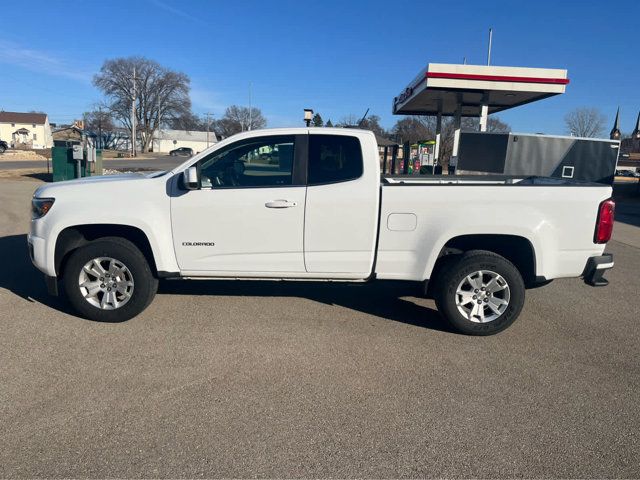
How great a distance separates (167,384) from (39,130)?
115 meters

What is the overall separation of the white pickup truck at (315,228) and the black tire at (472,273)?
0.04ft

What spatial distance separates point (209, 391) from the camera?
3617mm

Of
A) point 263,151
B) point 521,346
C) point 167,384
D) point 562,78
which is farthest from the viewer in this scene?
point 562,78

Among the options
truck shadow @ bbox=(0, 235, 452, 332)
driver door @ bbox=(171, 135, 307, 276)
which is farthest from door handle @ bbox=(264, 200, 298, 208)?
truck shadow @ bbox=(0, 235, 452, 332)

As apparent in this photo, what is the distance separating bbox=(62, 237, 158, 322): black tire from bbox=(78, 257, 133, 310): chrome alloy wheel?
0.12 feet

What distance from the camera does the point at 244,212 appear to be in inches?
188

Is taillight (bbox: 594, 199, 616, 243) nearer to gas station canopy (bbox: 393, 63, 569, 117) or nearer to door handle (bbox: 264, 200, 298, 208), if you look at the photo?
door handle (bbox: 264, 200, 298, 208)

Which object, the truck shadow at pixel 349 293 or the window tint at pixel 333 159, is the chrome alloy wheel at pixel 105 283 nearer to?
the truck shadow at pixel 349 293

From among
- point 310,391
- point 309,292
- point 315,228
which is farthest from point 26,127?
point 310,391

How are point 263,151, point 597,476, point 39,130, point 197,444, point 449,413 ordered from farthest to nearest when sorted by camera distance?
1. point 39,130
2. point 263,151
3. point 449,413
4. point 197,444
5. point 597,476

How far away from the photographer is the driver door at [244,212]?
478cm

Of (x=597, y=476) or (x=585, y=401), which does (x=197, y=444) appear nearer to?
(x=597, y=476)

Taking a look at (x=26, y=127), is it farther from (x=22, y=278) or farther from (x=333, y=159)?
(x=333, y=159)

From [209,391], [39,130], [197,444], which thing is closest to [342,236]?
[209,391]
